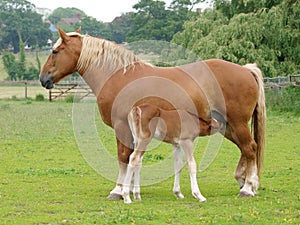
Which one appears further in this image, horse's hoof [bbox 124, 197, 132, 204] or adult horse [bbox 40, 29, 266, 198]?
adult horse [bbox 40, 29, 266, 198]

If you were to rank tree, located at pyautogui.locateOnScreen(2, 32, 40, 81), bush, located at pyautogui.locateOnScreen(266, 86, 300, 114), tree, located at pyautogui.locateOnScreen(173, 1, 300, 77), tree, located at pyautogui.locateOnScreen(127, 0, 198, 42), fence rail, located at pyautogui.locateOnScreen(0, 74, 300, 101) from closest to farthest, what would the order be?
bush, located at pyautogui.locateOnScreen(266, 86, 300, 114), fence rail, located at pyautogui.locateOnScreen(0, 74, 300, 101), tree, located at pyautogui.locateOnScreen(173, 1, 300, 77), tree, located at pyautogui.locateOnScreen(127, 0, 198, 42), tree, located at pyautogui.locateOnScreen(2, 32, 40, 81)

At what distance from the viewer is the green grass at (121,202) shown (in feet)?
24.2

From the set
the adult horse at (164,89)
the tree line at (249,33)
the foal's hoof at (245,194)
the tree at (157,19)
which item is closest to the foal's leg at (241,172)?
the adult horse at (164,89)

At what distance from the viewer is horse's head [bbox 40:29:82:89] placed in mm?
9492

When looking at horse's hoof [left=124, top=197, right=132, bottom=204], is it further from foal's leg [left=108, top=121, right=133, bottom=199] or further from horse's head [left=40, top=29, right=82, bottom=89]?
horse's head [left=40, top=29, right=82, bottom=89]

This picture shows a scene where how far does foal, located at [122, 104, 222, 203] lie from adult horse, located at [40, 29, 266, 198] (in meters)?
0.21

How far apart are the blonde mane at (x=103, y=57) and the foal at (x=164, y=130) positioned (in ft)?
3.25

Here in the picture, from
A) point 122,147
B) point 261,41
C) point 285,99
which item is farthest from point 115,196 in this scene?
point 261,41

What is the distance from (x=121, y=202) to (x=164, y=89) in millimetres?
1875

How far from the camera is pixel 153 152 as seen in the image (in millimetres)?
14930

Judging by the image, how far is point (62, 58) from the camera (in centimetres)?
952

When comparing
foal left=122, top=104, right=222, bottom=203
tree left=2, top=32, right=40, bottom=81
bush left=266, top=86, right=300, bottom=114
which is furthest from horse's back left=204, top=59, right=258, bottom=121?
tree left=2, top=32, right=40, bottom=81

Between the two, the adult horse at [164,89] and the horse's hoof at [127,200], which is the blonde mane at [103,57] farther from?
the horse's hoof at [127,200]

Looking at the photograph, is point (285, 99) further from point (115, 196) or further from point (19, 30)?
point (19, 30)
